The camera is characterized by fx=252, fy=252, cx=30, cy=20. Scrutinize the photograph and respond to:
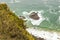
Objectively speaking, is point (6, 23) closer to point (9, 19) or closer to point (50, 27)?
point (9, 19)

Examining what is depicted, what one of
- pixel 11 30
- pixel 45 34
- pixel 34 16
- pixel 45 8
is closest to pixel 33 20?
pixel 34 16

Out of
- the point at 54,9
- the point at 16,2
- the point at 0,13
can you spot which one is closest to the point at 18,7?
the point at 16,2

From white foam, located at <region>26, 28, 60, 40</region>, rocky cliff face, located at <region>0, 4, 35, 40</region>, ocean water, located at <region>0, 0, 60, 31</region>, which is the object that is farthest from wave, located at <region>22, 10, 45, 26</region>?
rocky cliff face, located at <region>0, 4, 35, 40</region>

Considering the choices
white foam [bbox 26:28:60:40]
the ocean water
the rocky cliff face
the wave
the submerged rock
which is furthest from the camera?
the submerged rock

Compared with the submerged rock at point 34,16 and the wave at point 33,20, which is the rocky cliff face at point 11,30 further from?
the submerged rock at point 34,16

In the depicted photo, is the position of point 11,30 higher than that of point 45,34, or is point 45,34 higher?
point 11,30

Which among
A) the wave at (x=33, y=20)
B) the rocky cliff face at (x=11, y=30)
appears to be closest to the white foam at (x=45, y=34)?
the wave at (x=33, y=20)

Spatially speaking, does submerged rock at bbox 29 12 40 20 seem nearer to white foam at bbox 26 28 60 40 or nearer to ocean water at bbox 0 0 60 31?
Answer: ocean water at bbox 0 0 60 31

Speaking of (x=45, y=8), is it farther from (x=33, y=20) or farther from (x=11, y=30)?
(x=11, y=30)
